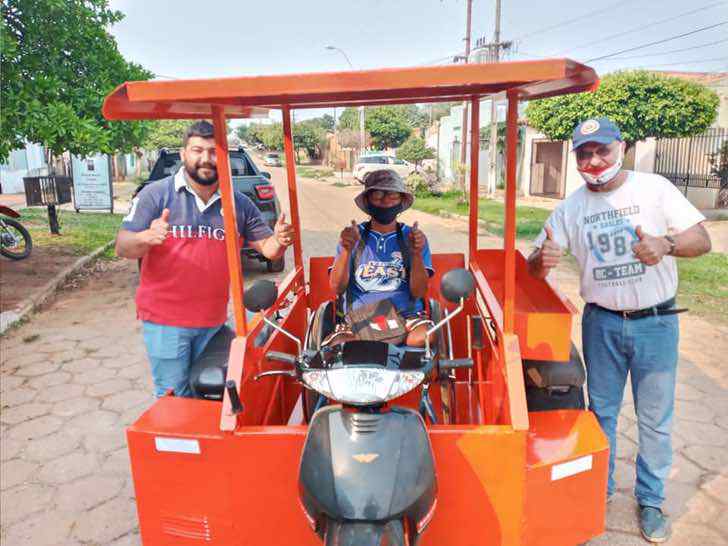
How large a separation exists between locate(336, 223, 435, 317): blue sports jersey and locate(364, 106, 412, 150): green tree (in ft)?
130

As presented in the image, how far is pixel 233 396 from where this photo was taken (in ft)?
7.06

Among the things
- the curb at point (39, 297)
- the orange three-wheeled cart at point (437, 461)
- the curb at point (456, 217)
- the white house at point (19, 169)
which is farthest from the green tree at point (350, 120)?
the orange three-wheeled cart at point (437, 461)

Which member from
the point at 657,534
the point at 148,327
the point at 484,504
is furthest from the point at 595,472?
the point at 148,327

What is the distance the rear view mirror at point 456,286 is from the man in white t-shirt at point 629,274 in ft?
2.33

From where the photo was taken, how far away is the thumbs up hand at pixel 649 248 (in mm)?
2391

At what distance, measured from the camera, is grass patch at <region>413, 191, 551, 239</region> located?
1241cm

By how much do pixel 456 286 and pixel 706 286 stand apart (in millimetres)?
6824

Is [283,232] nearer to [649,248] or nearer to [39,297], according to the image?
[649,248]

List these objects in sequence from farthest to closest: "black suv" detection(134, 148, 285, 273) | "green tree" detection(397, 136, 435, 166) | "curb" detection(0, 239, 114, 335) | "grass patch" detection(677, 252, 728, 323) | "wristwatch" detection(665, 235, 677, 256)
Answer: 1. "green tree" detection(397, 136, 435, 166)
2. "black suv" detection(134, 148, 285, 273)
3. "grass patch" detection(677, 252, 728, 323)
4. "curb" detection(0, 239, 114, 335)
5. "wristwatch" detection(665, 235, 677, 256)

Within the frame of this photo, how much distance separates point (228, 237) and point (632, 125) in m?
15.7

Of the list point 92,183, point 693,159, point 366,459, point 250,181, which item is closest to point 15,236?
point 250,181

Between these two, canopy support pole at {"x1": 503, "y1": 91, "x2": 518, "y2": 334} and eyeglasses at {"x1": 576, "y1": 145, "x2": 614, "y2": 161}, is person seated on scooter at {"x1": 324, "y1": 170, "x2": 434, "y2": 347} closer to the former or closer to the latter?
canopy support pole at {"x1": 503, "y1": 91, "x2": 518, "y2": 334}

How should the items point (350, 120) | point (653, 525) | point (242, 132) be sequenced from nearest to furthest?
point (653, 525) < point (350, 120) < point (242, 132)

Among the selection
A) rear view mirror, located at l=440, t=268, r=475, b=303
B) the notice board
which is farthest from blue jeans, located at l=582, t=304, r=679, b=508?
the notice board
